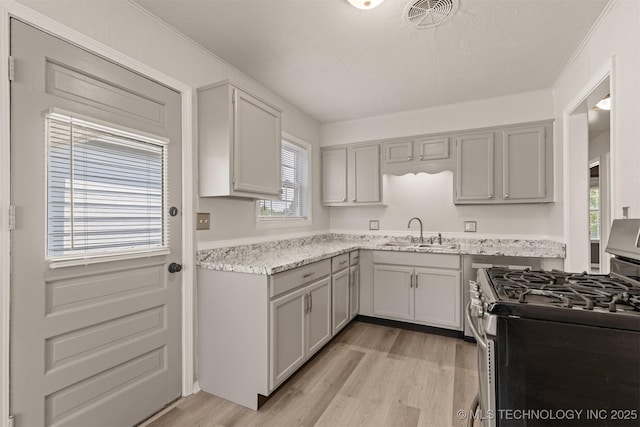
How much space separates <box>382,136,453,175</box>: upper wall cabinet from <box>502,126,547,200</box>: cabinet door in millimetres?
556

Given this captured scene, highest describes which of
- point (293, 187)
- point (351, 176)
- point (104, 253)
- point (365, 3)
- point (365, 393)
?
point (365, 3)

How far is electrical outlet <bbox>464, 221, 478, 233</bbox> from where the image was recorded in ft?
11.1

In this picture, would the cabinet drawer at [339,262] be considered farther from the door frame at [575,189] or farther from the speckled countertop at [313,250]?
the door frame at [575,189]

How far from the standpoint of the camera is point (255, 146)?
7.45ft

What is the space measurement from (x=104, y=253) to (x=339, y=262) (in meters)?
1.89

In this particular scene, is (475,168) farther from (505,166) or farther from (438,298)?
(438,298)

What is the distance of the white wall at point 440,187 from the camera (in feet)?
10.1

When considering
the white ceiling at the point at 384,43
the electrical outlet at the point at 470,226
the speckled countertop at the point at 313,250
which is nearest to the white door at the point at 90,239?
the speckled countertop at the point at 313,250

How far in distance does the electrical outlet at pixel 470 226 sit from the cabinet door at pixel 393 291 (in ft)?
2.95

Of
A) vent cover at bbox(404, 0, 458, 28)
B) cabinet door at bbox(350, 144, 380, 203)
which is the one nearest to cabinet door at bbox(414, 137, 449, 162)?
cabinet door at bbox(350, 144, 380, 203)

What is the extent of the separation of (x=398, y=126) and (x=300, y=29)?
1.98 m

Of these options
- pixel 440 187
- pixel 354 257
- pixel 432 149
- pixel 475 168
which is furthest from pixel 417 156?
pixel 354 257

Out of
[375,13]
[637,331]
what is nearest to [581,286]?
[637,331]

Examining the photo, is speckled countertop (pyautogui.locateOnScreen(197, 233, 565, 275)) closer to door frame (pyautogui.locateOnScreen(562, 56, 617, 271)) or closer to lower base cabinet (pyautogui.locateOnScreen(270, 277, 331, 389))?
door frame (pyautogui.locateOnScreen(562, 56, 617, 271))
